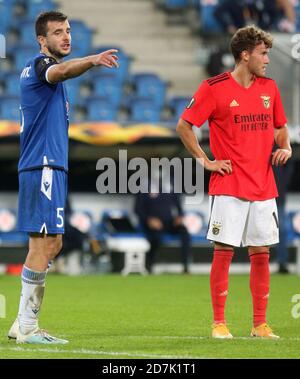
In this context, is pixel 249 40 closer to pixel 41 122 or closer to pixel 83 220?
pixel 41 122

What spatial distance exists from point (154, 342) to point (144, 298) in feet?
15.9

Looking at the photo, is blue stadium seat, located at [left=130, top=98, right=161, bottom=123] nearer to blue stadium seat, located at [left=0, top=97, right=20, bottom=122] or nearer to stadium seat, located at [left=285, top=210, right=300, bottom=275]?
blue stadium seat, located at [left=0, top=97, right=20, bottom=122]

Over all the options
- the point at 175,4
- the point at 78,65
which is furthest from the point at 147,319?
the point at 175,4

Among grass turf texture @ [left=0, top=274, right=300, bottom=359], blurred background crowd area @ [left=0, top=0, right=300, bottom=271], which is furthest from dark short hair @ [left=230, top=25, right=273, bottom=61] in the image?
blurred background crowd area @ [left=0, top=0, right=300, bottom=271]

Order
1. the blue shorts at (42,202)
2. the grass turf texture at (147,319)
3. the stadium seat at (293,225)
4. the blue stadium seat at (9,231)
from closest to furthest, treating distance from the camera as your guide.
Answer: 1. the grass turf texture at (147,319)
2. the blue shorts at (42,202)
3. the blue stadium seat at (9,231)
4. the stadium seat at (293,225)

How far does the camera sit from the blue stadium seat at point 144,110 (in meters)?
19.9

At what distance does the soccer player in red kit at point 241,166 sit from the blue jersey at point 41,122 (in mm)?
1017

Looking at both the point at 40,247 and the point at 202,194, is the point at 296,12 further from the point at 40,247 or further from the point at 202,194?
the point at 40,247

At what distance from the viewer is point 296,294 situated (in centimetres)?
1287

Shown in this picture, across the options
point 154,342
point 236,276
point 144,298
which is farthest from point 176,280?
point 154,342

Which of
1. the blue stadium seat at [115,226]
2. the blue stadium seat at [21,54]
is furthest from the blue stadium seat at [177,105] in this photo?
the blue stadium seat at [21,54]

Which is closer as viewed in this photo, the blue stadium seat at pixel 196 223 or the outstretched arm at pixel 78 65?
the outstretched arm at pixel 78 65

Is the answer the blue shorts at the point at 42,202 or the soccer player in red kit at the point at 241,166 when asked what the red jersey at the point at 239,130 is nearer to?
the soccer player in red kit at the point at 241,166

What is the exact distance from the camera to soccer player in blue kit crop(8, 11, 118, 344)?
7.55 m
